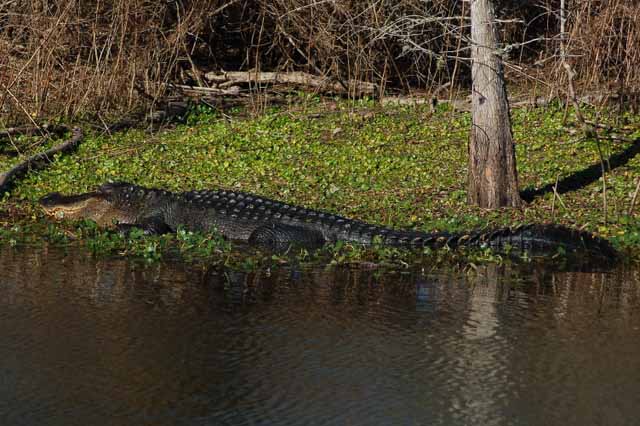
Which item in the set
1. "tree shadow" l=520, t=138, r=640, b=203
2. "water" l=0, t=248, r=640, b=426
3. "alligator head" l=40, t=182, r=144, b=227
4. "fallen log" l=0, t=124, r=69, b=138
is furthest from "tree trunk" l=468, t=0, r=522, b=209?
"fallen log" l=0, t=124, r=69, b=138

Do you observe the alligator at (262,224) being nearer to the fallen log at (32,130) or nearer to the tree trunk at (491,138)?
the tree trunk at (491,138)

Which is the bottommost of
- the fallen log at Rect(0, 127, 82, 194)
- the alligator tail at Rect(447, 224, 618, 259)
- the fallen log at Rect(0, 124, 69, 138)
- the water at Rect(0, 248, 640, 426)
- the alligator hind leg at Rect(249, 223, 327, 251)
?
the water at Rect(0, 248, 640, 426)

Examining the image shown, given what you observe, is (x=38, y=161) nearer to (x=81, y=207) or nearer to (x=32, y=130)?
(x=32, y=130)

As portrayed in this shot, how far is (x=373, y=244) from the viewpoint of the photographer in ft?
27.7

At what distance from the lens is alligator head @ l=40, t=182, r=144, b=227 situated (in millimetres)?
9898

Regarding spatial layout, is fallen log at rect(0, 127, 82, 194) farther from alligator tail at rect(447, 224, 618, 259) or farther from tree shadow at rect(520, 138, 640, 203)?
tree shadow at rect(520, 138, 640, 203)

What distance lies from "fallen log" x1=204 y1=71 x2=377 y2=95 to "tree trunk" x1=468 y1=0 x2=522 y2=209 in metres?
4.57

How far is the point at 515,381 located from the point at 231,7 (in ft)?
38.6

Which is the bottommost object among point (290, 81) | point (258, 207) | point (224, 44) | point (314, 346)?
point (314, 346)

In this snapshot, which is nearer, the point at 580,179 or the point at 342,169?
the point at 580,179

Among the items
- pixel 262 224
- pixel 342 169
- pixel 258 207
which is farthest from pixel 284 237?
pixel 342 169

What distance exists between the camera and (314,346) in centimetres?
539

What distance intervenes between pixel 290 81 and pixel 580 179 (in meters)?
5.88

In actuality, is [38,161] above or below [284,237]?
above
